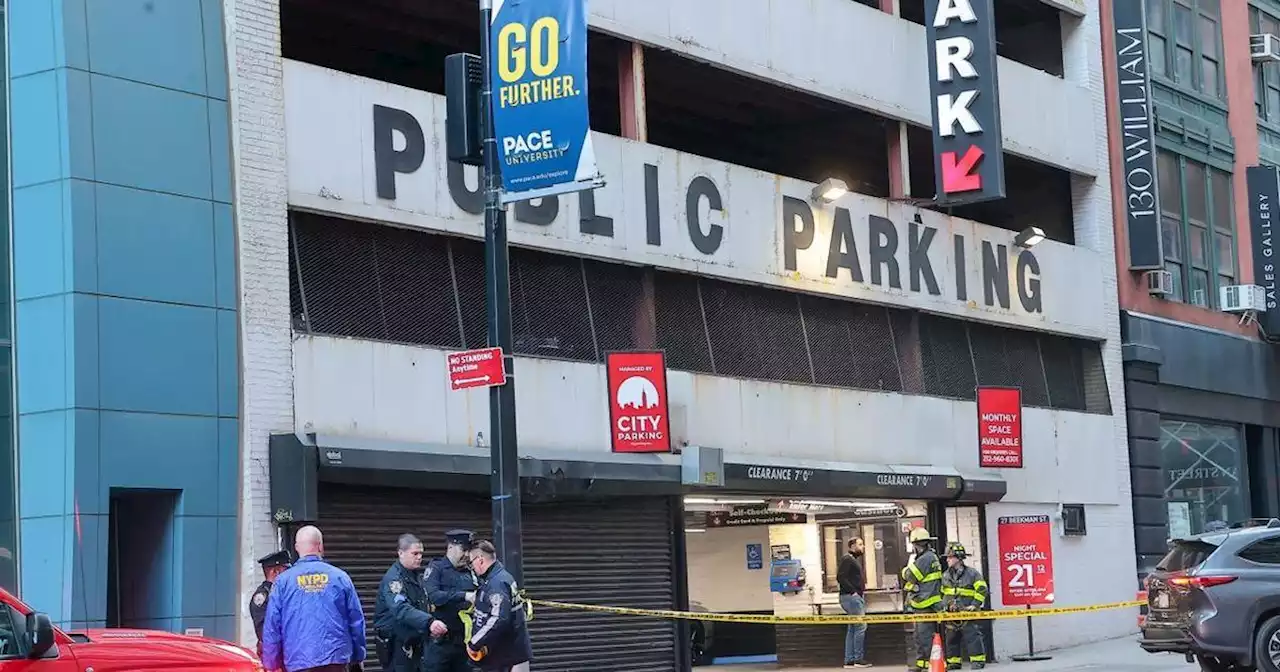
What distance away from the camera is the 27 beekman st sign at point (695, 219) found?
18094 millimetres

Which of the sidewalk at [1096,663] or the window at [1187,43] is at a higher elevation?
the window at [1187,43]

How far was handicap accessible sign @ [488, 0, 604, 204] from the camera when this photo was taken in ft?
46.4

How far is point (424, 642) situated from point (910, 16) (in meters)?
18.4

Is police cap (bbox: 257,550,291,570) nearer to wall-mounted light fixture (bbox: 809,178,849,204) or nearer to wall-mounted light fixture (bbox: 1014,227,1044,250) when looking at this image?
wall-mounted light fixture (bbox: 809,178,849,204)

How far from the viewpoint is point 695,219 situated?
22375 millimetres

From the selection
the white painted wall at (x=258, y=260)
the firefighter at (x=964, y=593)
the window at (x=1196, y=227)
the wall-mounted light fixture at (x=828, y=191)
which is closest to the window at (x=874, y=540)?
the firefighter at (x=964, y=593)

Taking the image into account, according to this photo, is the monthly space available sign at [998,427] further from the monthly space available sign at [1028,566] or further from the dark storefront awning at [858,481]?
the monthly space available sign at [1028,566]

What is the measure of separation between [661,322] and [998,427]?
21.3ft

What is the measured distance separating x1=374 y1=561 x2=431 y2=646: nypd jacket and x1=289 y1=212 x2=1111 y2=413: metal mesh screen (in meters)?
3.72

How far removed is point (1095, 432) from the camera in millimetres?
29828

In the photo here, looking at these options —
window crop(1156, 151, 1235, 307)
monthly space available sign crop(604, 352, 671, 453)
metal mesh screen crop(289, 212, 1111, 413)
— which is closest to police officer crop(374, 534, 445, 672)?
metal mesh screen crop(289, 212, 1111, 413)

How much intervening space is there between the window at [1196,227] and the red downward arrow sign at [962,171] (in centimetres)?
749

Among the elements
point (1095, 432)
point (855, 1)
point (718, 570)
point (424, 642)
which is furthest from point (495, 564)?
point (1095, 432)

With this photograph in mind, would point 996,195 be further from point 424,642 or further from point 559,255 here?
point 424,642
